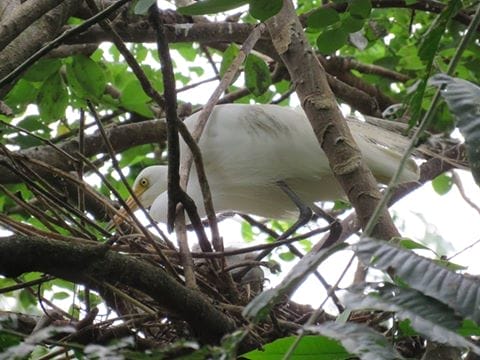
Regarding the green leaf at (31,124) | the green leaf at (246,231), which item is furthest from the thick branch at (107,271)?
the green leaf at (246,231)

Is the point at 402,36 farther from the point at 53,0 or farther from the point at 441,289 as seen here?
the point at 441,289

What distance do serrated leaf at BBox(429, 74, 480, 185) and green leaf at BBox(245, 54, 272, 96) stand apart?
1.64 meters

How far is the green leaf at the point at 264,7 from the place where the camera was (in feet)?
4.80

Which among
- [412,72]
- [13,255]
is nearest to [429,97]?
[412,72]

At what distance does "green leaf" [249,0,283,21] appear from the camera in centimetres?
146

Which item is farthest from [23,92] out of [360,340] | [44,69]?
[360,340]

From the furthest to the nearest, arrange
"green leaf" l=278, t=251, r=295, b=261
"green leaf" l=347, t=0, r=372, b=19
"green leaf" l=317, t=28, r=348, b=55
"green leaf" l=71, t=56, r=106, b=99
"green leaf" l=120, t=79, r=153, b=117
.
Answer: "green leaf" l=278, t=251, r=295, b=261
"green leaf" l=120, t=79, r=153, b=117
"green leaf" l=71, t=56, r=106, b=99
"green leaf" l=317, t=28, r=348, b=55
"green leaf" l=347, t=0, r=372, b=19

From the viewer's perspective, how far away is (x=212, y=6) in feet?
4.47

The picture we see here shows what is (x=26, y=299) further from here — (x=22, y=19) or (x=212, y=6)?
(x=212, y=6)

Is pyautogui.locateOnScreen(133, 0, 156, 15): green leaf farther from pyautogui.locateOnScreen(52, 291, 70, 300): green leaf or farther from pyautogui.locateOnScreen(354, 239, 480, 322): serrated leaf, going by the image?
pyautogui.locateOnScreen(52, 291, 70, 300): green leaf

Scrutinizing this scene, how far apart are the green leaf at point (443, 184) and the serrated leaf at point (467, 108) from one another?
2873 millimetres

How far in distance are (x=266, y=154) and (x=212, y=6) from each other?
1.65 meters

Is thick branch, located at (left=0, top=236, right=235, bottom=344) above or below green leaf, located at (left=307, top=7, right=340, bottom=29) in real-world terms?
below

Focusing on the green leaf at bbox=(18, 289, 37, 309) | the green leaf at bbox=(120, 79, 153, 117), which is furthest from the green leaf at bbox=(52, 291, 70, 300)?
the green leaf at bbox=(120, 79, 153, 117)
